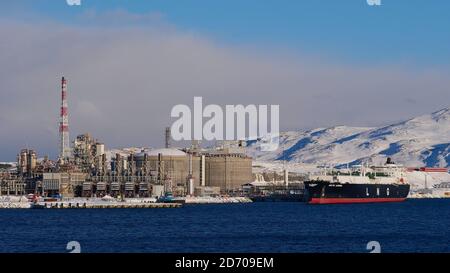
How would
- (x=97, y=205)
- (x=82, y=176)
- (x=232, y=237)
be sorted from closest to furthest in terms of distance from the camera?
(x=232, y=237) → (x=97, y=205) → (x=82, y=176)

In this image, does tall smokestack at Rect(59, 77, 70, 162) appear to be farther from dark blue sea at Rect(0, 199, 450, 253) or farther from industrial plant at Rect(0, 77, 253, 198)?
dark blue sea at Rect(0, 199, 450, 253)

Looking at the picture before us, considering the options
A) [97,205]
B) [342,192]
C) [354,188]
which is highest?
[354,188]

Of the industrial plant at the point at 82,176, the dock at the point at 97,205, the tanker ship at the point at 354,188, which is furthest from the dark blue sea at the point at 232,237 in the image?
the industrial plant at the point at 82,176

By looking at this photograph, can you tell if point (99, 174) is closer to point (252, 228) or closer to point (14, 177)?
point (14, 177)

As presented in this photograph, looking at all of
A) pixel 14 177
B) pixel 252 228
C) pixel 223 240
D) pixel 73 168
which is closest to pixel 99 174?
pixel 73 168

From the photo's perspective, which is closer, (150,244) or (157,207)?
(150,244)

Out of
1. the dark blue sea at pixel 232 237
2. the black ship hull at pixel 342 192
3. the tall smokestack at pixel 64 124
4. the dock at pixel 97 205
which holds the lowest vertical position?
the dark blue sea at pixel 232 237

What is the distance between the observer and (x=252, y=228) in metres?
78.2

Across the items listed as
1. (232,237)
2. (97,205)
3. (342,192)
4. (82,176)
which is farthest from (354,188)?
(232,237)

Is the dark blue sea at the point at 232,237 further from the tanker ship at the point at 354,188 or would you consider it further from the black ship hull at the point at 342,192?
the tanker ship at the point at 354,188

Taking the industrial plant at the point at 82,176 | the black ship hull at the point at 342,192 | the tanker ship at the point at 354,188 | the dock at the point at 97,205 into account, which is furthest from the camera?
the industrial plant at the point at 82,176

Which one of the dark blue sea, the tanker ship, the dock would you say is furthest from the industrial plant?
the dark blue sea

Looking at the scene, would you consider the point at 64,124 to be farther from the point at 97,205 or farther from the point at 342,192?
the point at 342,192
